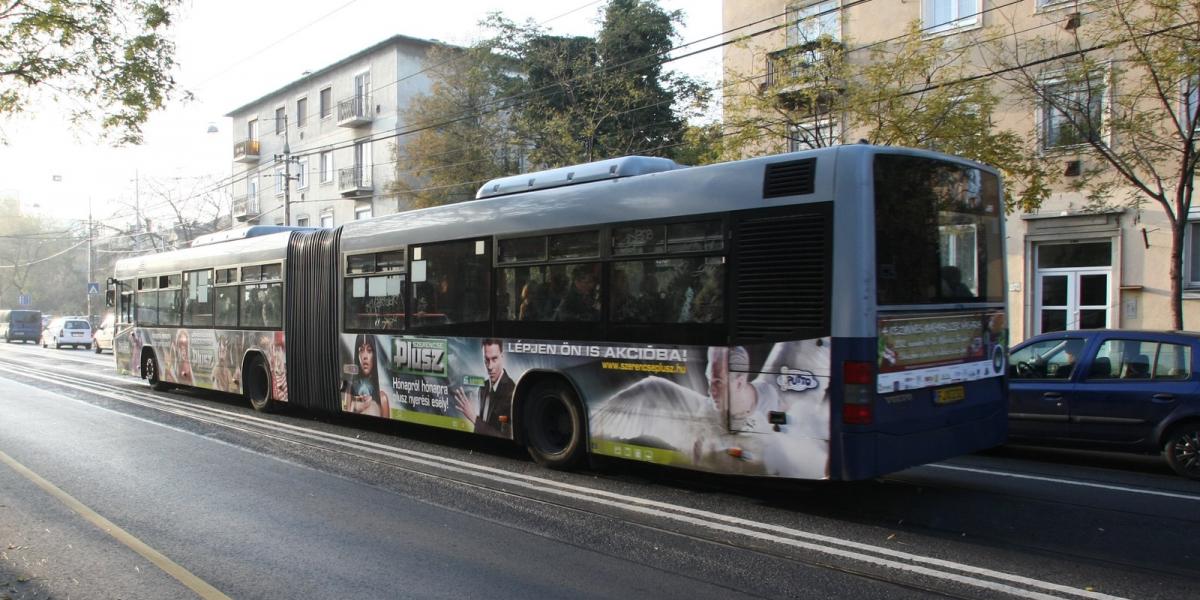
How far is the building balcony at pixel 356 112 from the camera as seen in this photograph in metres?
36.0

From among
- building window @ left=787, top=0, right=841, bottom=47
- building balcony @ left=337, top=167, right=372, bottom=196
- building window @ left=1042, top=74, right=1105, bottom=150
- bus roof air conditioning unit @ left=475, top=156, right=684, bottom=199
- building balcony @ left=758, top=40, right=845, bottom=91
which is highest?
building window @ left=787, top=0, right=841, bottom=47

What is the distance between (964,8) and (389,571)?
1812 centimetres

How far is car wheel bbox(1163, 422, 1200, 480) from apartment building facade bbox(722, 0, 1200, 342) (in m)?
7.32

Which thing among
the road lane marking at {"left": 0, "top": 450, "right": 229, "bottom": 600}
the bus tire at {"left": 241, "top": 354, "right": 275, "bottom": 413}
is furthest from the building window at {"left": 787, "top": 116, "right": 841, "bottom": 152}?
the road lane marking at {"left": 0, "top": 450, "right": 229, "bottom": 600}

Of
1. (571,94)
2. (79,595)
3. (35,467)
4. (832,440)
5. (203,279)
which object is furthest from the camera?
(571,94)

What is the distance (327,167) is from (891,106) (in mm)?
30203

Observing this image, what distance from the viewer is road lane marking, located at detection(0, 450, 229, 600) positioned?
504 cm

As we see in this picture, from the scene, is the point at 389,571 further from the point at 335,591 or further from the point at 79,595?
the point at 79,595

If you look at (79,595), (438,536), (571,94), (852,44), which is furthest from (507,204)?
(571,94)

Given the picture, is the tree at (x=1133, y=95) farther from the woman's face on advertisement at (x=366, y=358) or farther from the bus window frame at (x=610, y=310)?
the woman's face on advertisement at (x=366, y=358)

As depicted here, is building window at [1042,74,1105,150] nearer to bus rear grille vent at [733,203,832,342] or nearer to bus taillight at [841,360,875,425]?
bus rear grille vent at [733,203,832,342]

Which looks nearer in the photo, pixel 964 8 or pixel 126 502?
pixel 126 502

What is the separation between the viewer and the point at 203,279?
591 inches

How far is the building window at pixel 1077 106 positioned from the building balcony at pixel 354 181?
2750 cm
